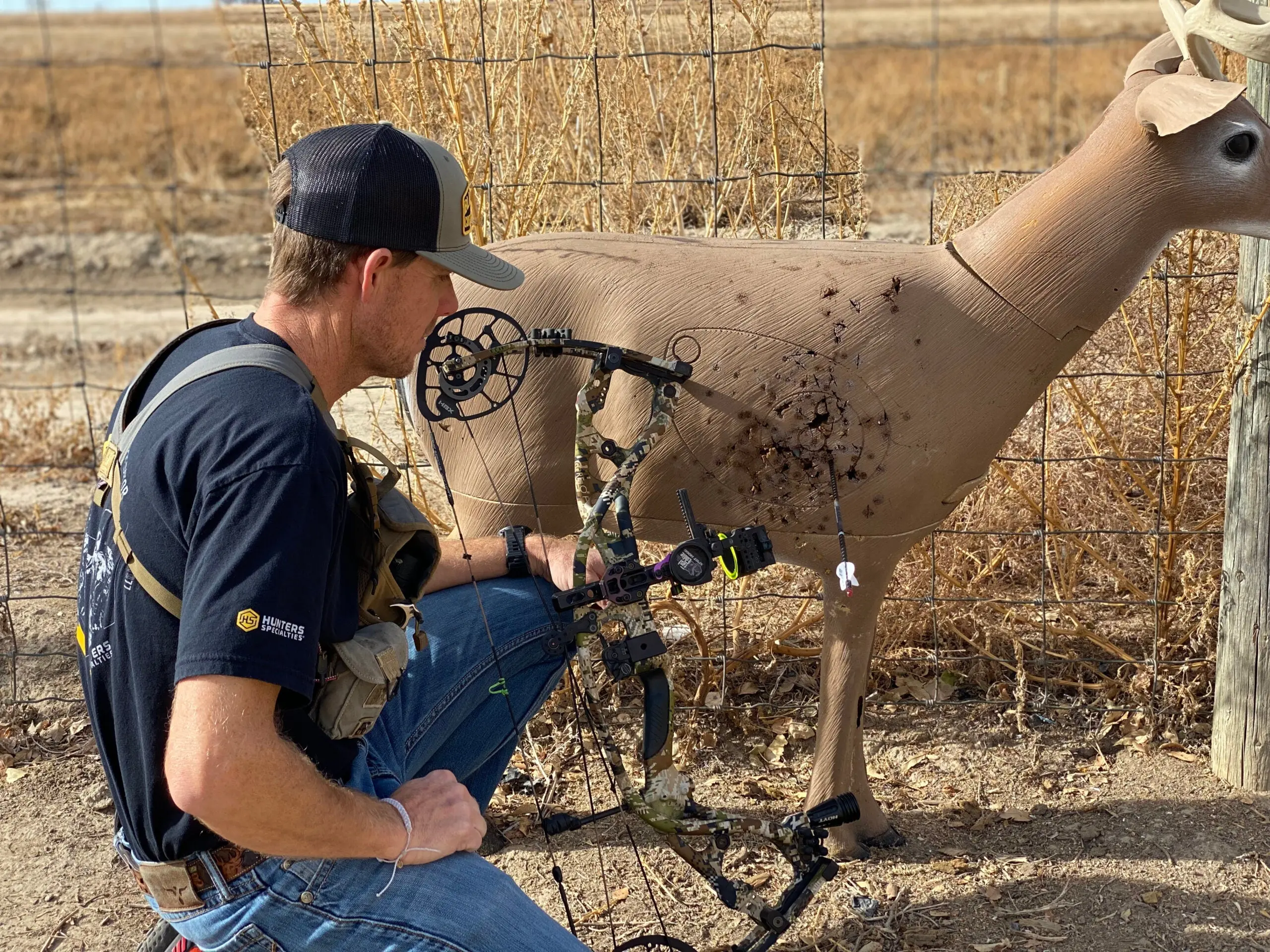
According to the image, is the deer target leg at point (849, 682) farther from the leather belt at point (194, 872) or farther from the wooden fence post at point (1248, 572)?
the leather belt at point (194, 872)

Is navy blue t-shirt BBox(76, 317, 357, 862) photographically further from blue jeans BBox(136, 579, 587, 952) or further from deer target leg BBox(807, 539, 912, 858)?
deer target leg BBox(807, 539, 912, 858)

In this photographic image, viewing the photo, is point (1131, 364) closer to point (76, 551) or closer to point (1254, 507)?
point (1254, 507)

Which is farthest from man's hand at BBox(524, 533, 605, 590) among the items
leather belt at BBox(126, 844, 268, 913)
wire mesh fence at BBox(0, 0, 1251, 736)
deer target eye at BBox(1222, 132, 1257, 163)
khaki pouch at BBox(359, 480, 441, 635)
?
deer target eye at BBox(1222, 132, 1257, 163)

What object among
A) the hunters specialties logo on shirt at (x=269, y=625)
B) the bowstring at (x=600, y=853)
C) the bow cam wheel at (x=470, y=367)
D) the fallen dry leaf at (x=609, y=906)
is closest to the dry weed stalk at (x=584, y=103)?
the bow cam wheel at (x=470, y=367)

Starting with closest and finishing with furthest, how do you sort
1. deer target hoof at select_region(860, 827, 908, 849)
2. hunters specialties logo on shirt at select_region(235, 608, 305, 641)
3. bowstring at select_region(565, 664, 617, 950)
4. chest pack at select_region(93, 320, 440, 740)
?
hunters specialties logo on shirt at select_region(235, 608, 305, 641), chest pack at select_region(93, 320, 440, 740), bowstring at select_region(565, 664, 617, 950), deer target hoof at select_region(860, 827, 908, 849)

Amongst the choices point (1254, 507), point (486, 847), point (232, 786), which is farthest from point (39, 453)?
point (1254, 507)

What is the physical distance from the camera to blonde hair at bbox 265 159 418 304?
2057 mm

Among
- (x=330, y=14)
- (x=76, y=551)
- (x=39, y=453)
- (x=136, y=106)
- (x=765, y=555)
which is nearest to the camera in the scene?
(x=765, y=555)

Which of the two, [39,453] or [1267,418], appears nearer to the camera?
[1267,418]

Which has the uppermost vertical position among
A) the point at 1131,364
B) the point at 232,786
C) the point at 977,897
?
the point at 1131,364

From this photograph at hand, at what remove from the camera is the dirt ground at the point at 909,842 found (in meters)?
3.11

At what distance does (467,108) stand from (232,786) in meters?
3.14

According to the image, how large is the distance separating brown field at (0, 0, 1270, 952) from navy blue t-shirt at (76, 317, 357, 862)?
56.0 inches

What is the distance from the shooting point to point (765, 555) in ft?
8.20
